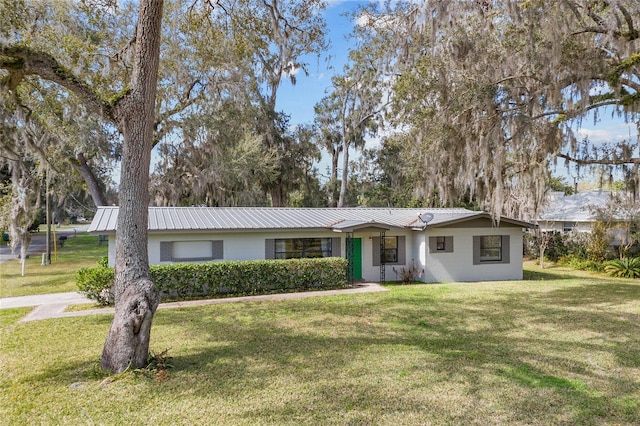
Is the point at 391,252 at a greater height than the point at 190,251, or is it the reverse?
the point at 190,251

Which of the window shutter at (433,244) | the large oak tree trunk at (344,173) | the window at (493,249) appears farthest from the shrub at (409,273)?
the large oak tree trunk at (344,173)

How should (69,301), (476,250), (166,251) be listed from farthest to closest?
(476,250)
(166,251)
(69,301)

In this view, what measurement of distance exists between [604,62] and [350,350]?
8689mm

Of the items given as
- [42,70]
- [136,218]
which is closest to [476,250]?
[136,218]

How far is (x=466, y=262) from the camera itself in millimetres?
14750

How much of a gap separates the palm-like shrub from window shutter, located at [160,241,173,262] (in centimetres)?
1716

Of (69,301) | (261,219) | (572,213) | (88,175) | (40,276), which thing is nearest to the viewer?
(69,301)

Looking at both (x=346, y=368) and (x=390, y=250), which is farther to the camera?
(x=390, y=250)

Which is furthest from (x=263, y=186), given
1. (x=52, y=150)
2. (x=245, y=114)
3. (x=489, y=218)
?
(x=489, y=218)

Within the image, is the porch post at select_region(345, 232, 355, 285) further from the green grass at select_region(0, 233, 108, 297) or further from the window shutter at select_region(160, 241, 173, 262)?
the green grass at select_region(0, 233, 108, 297)

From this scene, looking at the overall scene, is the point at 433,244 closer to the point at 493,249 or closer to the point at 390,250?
the point at 390,250

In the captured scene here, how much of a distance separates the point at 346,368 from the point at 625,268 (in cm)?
1599

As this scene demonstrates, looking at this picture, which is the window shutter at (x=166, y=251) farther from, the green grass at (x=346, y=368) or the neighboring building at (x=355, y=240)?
the green grass at (x=346, y=368)

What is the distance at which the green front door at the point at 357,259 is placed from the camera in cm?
1448
